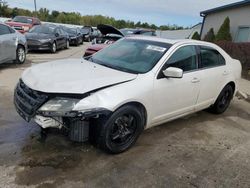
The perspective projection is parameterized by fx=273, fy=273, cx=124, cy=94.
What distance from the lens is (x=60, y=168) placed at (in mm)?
3377

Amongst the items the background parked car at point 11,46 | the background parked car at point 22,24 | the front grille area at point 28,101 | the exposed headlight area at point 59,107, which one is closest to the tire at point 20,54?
the background parked car at point 11,46

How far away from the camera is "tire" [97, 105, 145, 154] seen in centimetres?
353

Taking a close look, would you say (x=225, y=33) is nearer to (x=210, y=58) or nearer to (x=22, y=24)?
(x=210, y=58)

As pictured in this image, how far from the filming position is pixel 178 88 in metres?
4.37

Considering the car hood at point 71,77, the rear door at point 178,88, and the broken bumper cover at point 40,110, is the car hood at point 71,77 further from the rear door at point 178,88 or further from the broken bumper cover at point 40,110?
the rear door at point 178,88

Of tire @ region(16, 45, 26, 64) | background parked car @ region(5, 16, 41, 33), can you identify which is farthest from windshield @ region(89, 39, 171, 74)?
background parked car @ region(5, 16, 41, 33)

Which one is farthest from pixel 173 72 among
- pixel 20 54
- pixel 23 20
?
pixel 23 20

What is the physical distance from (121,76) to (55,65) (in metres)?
1.14

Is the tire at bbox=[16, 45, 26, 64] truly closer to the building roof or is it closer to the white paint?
the white paint

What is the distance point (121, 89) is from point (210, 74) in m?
2.22

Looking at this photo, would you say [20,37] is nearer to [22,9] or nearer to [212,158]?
[212,158]

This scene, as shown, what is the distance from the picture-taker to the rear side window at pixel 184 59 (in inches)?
172

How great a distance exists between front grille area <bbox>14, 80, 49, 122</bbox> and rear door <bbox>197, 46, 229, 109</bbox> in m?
2.86

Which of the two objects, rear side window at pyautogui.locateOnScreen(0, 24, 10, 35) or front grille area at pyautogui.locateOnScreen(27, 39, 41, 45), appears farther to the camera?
front grille area at pyautogui.locateOnScreen(27, 39, 41, 45)
